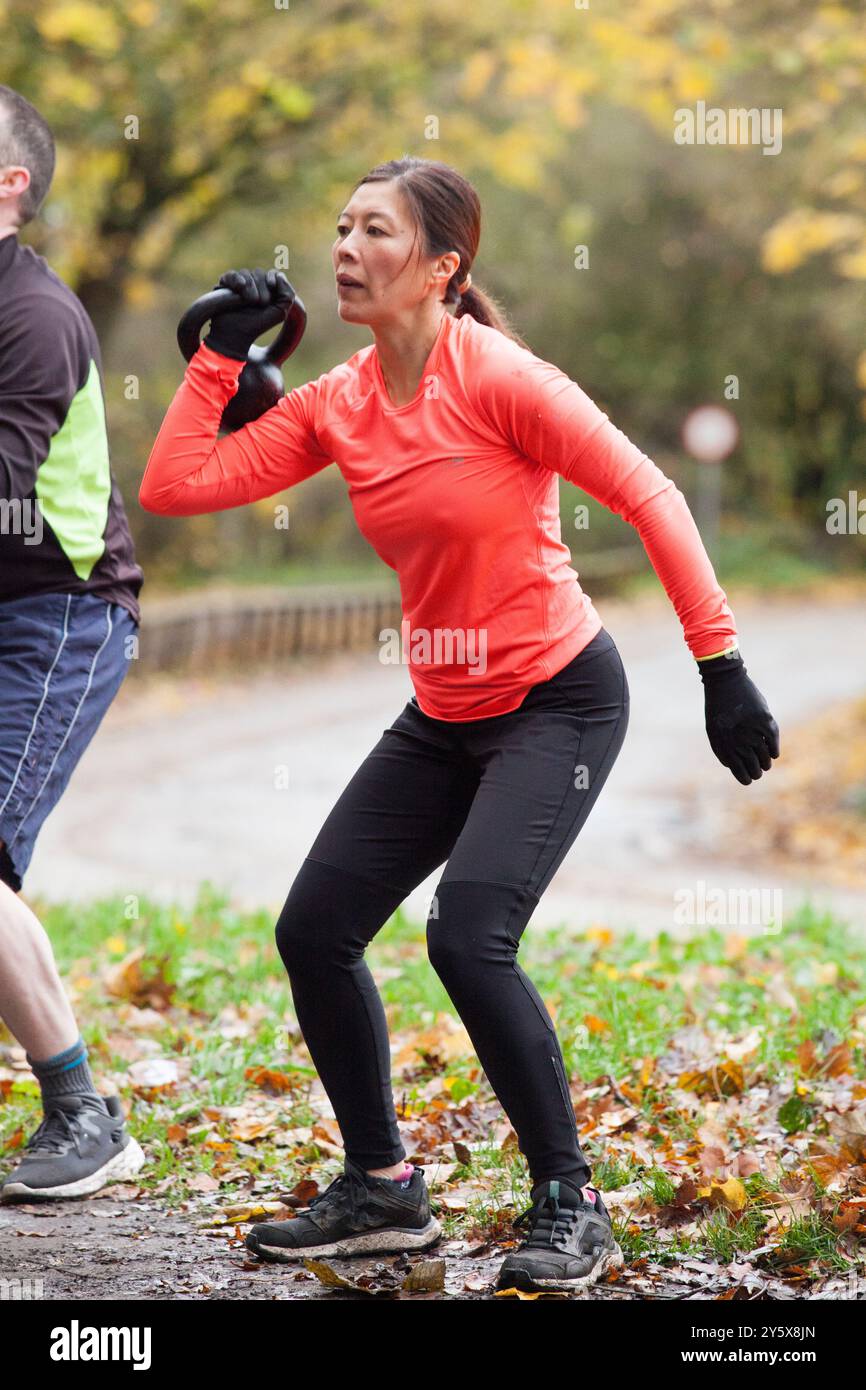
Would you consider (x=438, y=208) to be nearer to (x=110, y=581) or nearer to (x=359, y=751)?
(x=110, y=581)

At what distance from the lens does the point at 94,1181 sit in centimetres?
366

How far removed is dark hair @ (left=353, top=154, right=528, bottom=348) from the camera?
124 inches

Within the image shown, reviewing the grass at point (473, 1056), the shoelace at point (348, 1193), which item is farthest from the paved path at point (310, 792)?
the shoelace at point (348, 1193)

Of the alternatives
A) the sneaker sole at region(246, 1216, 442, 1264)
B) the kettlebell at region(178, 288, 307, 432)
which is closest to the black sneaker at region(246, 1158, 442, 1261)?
the sneaker sole at region(246, 1216, 442, 1264)

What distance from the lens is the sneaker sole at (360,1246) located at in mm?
3209

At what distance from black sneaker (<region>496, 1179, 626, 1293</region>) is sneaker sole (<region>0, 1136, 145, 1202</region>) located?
3.58 feet

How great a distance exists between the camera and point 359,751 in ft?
42.3

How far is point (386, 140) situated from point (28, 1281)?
43.4 ft

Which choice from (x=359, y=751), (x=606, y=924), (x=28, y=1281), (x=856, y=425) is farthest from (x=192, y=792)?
(x=856, y=425)

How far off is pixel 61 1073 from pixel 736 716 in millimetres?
1856

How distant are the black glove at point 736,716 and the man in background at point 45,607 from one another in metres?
1.47

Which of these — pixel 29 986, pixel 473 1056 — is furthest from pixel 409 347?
pixel 473 1056

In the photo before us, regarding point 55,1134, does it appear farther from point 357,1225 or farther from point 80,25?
point 80,25
